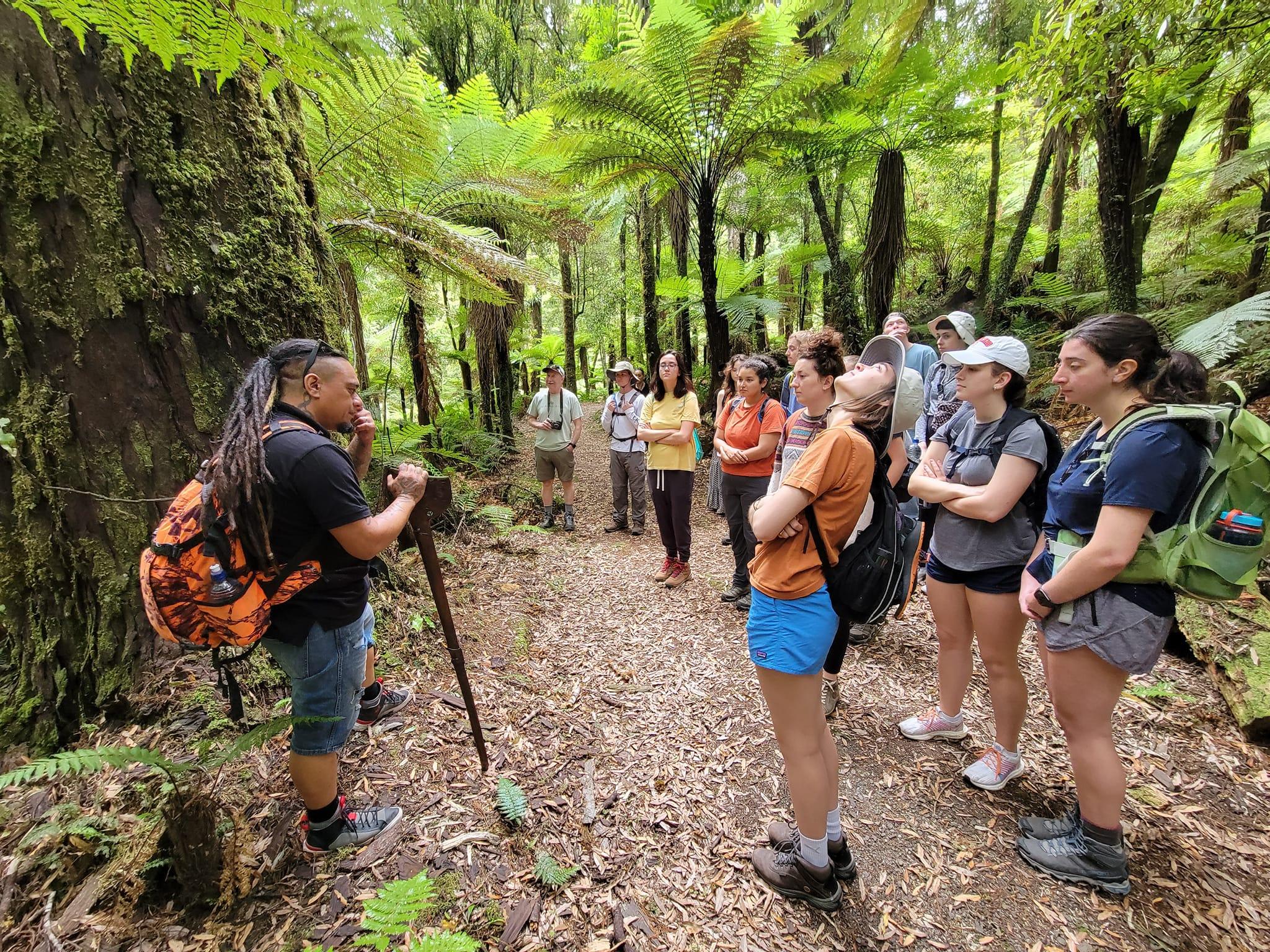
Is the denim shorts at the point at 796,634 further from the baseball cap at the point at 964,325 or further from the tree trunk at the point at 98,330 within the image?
the tree trunk at the point at 98,330

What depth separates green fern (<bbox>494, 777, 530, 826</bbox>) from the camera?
2.03 metres

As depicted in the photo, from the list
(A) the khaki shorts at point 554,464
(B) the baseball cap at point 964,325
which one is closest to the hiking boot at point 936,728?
(B) the baseball cap at point 964,325

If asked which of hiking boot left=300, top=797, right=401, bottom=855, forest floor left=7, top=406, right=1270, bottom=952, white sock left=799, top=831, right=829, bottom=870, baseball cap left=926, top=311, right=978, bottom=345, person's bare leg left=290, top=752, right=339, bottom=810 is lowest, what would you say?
Result: forest floor left=7, top=406, right=1270, bottom=952

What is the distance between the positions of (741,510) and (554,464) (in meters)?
2.70

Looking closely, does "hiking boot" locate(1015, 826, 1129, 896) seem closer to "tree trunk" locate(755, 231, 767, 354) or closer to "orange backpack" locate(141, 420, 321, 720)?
"orange backpack" locate(141, 420, 321, 720)

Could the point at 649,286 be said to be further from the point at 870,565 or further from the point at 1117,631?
the point at 1117,631

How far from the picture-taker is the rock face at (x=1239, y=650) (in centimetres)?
242

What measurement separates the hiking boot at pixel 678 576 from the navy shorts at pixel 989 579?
2.53m

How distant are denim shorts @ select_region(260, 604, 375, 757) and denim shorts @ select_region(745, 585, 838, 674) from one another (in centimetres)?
144

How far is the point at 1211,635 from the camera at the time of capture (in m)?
2.82

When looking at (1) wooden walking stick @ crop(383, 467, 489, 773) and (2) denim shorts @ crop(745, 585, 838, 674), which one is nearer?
(2) denim shorts @ crop(745, 585, 838, 674)

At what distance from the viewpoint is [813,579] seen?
1657 mm

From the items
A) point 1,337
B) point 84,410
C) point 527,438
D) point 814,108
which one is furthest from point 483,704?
point 527,438

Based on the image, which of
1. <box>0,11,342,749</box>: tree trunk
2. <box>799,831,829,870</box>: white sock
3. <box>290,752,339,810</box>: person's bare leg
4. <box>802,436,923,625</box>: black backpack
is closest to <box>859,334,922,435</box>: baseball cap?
<box>802,436,923,625</box>: black backpack
